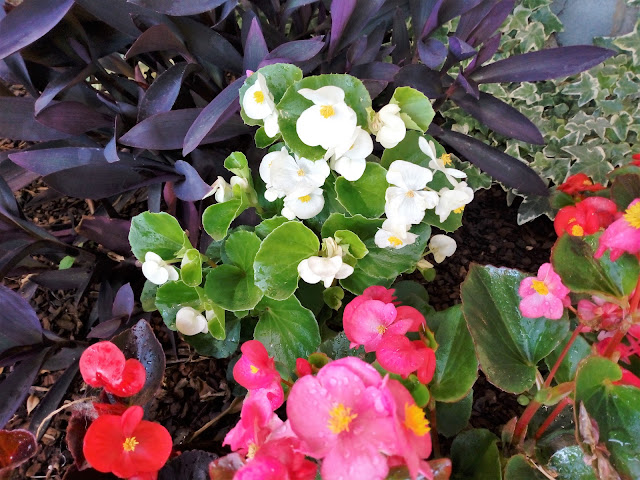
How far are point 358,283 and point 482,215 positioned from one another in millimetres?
642

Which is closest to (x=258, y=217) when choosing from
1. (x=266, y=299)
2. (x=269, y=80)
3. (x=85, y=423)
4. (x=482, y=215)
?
(x=266, y=299)

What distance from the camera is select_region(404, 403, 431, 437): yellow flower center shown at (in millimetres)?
424

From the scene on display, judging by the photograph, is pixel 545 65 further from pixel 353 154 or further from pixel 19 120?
pixel 19 120

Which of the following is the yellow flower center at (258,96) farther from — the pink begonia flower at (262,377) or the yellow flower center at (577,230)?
the yellow flower center at (577,230)

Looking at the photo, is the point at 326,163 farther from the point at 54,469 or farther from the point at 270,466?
the point at 54,469

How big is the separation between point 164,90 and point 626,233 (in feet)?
2.23

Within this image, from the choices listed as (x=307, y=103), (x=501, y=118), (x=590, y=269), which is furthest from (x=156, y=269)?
(x=501, y=118)

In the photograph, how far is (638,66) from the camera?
4.22 ft

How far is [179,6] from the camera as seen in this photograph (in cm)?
73

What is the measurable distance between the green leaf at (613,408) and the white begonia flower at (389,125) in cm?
33

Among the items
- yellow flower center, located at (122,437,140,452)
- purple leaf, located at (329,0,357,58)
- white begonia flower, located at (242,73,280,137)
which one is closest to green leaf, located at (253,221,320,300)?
white begonia flower, located at (242,73,280,137)

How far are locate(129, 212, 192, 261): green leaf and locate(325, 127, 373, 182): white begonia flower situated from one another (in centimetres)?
25

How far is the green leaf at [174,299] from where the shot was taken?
76 centimetres

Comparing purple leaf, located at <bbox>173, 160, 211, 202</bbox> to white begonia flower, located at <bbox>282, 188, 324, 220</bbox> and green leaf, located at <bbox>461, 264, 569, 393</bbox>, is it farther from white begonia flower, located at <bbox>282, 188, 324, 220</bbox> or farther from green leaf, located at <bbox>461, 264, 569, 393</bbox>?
green leaf, located at <bbox>461, 264, 569, 393</bbox>
